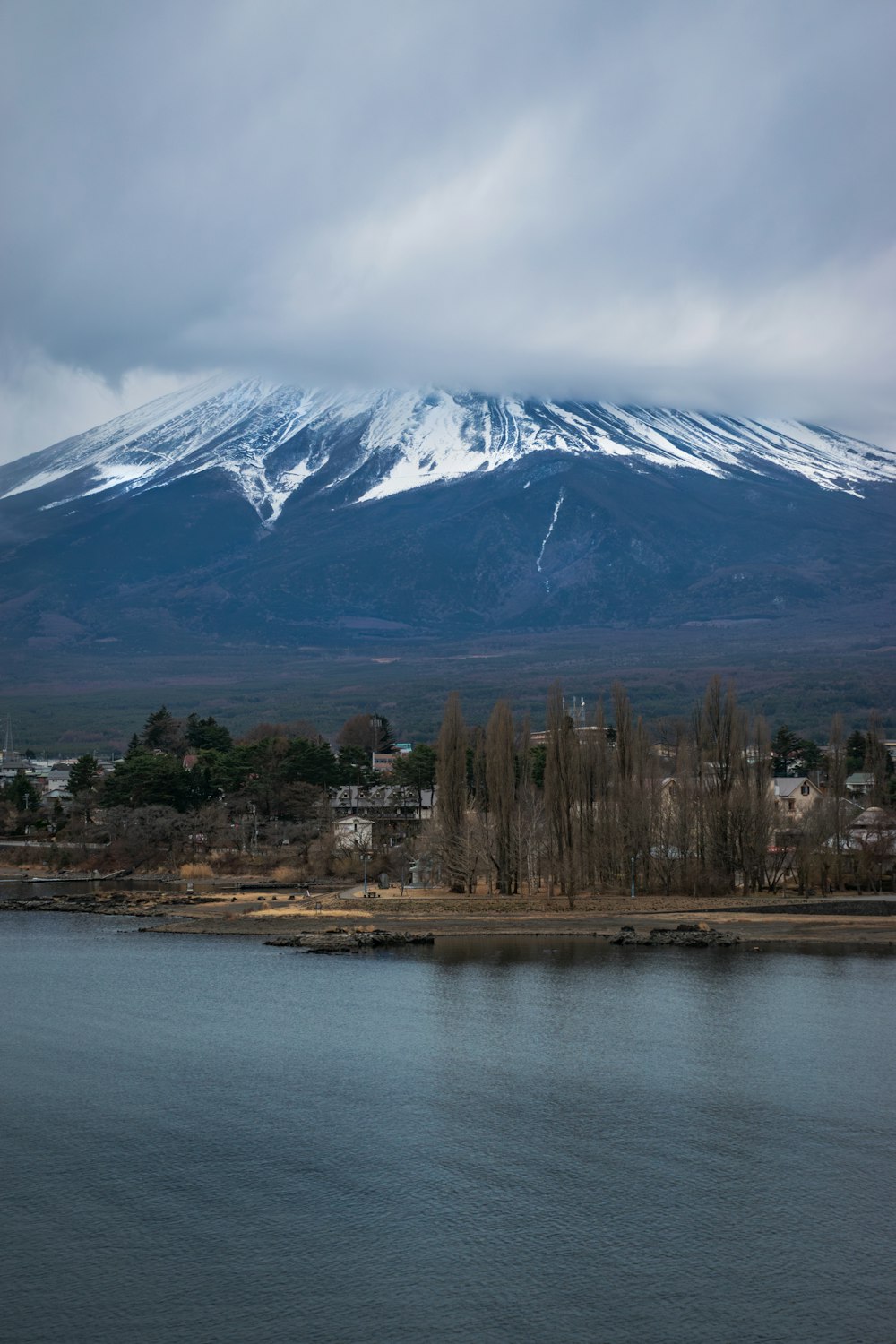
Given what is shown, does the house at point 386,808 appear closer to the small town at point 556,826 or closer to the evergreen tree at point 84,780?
the small town at point 556,826

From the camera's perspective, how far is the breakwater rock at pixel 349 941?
4056cm

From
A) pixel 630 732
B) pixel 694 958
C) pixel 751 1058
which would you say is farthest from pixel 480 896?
pixel 751 1058

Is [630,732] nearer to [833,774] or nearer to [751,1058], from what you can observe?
[833,774]

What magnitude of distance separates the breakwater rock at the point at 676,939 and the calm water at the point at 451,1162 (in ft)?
16.9

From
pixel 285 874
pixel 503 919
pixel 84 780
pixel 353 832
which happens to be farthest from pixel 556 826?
pixel 84 780

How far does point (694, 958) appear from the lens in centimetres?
3750

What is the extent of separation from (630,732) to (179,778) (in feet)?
84.8

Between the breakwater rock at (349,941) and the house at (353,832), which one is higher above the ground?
the house at (353,832)

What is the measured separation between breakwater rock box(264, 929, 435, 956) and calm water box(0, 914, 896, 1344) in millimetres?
6059

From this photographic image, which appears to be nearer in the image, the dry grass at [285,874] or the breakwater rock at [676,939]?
the breakwater rock at [676,939]

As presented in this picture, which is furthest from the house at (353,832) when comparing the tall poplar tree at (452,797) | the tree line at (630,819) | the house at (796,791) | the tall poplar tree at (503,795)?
the house at (796,791)

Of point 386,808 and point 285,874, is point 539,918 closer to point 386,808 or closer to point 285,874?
point 285,874

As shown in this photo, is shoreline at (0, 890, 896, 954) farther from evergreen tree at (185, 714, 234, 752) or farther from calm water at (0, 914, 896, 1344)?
evergreen tree at (185, 714, 234, 752)

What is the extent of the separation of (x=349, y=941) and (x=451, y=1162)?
20790 mm
